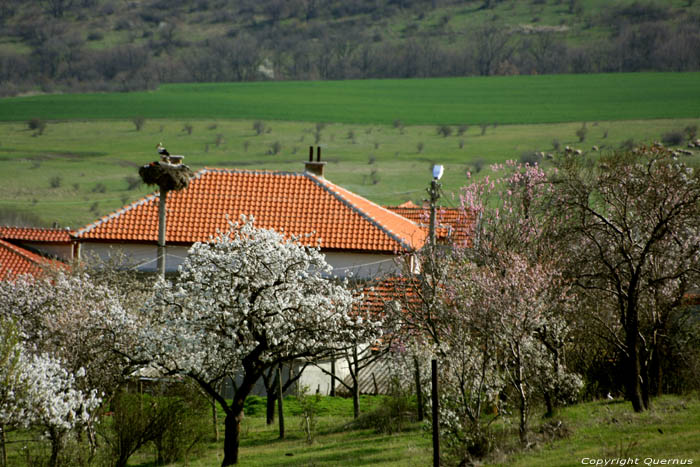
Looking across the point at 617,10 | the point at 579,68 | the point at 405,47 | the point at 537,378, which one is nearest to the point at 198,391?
the point at 537,378

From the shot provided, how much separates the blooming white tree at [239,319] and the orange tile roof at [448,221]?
34.0ft

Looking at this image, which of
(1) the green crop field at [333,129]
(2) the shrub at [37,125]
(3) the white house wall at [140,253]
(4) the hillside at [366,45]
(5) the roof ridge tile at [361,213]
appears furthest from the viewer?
(4) the hillside at [366,45]

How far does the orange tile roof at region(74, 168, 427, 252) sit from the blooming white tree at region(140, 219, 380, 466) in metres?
16.9

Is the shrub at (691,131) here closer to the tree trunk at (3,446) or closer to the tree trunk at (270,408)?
the tree trunk at (270,408)

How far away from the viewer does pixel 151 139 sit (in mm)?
130000

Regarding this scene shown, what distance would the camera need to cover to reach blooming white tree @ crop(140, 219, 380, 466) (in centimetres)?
1786

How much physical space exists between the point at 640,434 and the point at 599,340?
6.62 m

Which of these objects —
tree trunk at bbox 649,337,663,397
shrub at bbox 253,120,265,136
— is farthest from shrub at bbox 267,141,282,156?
tree trunk at bbox 649,337,663,397

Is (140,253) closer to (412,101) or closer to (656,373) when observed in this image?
(656,373)

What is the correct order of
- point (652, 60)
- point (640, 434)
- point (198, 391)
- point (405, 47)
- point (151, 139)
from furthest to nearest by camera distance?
point (405, 47)
point (652, 60)
point (151, 139)
point (198, 391)
point (640, 434)

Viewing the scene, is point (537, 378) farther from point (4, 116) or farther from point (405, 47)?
point (405, 47)

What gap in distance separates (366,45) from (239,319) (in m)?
162

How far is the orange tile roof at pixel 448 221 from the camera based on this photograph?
3193 cm

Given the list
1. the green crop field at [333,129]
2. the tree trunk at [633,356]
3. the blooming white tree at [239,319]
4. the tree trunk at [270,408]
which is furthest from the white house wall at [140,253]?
the green crop field at [333,129]
